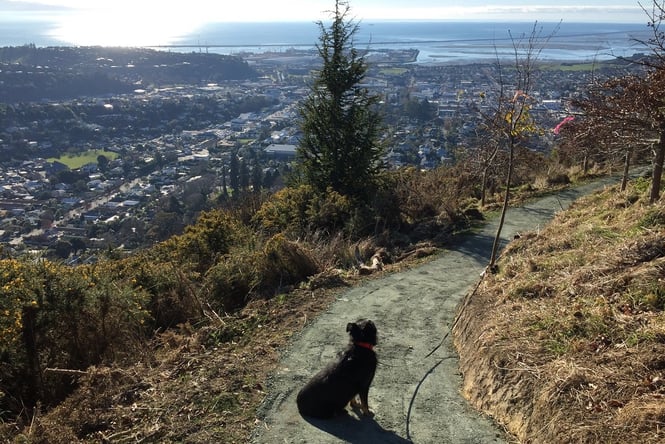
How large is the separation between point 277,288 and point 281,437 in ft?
13.3

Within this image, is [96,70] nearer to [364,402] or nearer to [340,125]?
[340,125]

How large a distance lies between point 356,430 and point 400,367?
1.36 metres

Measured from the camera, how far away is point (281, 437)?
3967 mm

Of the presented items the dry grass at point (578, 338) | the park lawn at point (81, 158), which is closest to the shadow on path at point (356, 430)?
the dry grass at point (578, 338)

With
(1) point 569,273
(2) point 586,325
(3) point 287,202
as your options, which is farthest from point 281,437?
(3) point 287,202

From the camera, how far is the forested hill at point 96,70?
2830 inches

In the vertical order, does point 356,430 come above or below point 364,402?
below

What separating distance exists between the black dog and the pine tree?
8606 millimetres

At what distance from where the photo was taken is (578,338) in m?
4.09

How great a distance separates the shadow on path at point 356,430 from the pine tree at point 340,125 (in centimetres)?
881

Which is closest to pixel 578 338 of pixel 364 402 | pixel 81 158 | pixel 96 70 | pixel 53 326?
pixel 364 402

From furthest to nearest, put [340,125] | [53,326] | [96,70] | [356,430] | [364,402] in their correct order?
[96,70] < [340,125] < [53,326] < [364,402] < [356,430]

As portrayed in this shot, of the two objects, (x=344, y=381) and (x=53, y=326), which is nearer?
(x=344, y=381)

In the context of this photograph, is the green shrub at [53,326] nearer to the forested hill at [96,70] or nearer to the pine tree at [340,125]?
the pine tree at [340,125]
